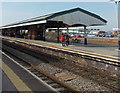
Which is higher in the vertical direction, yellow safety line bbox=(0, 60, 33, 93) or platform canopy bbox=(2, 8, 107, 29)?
platform canopy bbox=(2, 8, 107, 29)

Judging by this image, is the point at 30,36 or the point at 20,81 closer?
the point at 20,81

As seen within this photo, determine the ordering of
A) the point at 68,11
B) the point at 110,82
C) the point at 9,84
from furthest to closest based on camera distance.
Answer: the point at 68,11, the point at 110,82, the point at 9,84

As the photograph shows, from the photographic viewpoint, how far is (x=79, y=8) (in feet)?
83.8

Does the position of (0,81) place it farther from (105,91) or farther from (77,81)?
(105,91)

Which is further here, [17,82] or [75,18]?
[75,18]

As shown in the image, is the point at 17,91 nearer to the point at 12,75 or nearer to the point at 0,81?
the point at 0,81

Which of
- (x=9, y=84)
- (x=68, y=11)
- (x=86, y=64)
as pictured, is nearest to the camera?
(x=9, y=84)

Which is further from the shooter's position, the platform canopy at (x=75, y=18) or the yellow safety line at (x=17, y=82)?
the platform canopy at (x=75, y=18)

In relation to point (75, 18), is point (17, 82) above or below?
below

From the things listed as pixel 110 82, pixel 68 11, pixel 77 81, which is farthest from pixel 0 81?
pixel 68 11

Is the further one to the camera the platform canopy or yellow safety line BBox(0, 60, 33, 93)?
the platform canopy

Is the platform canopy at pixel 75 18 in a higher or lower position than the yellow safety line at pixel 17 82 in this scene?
higher

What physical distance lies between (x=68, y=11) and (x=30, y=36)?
22744 millimetres

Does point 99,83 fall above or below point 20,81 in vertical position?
below
